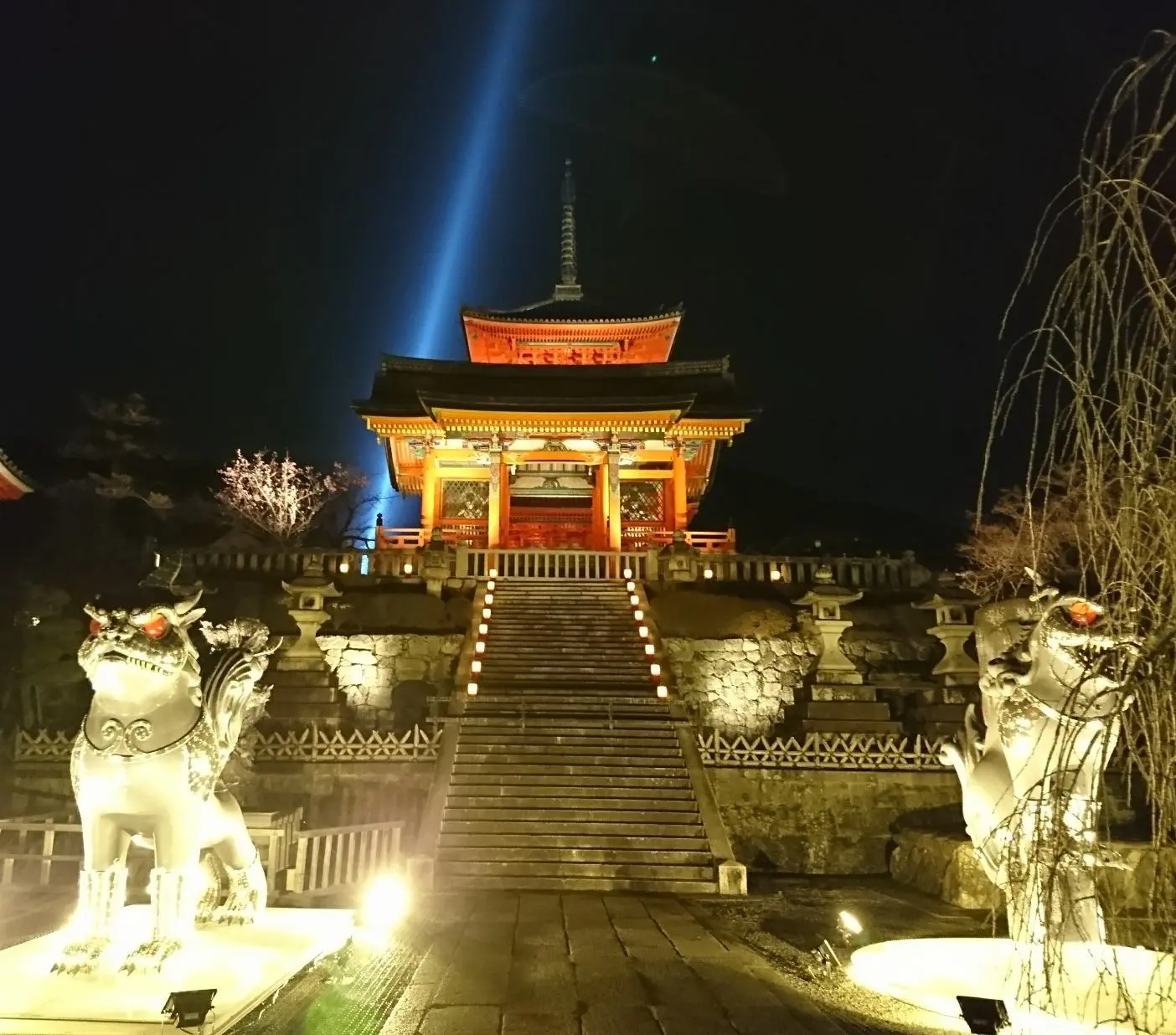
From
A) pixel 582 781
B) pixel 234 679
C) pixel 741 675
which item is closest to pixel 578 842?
pixel 582 781

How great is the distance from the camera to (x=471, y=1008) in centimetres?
466

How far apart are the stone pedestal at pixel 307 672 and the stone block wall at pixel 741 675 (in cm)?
718

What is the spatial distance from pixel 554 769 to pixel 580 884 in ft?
7.69

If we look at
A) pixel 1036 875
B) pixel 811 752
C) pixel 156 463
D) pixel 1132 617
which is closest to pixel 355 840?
pixel 811 752

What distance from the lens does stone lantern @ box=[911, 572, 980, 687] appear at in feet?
48.8

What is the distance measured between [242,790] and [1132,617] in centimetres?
1259

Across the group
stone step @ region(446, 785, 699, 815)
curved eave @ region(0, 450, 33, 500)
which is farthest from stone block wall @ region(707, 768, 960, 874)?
curved eave @ region(0, 450, 33, 500)

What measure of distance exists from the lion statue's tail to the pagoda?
1660cm

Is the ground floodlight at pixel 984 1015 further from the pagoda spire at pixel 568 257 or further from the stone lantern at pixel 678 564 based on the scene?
the pagoda spire at pixel 568 257

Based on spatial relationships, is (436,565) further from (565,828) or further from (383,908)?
(383,908)

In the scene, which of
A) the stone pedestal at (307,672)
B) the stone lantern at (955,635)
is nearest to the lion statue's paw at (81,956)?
the stone pedestal at (307,672)

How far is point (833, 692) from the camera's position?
49.7 feet

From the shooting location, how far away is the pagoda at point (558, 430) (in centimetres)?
2403

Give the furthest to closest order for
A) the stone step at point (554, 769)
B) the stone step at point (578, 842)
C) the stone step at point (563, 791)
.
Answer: the stone step at point (554, 769)
the stone step at point (563, 791)
the stone step at point (578, 842)
